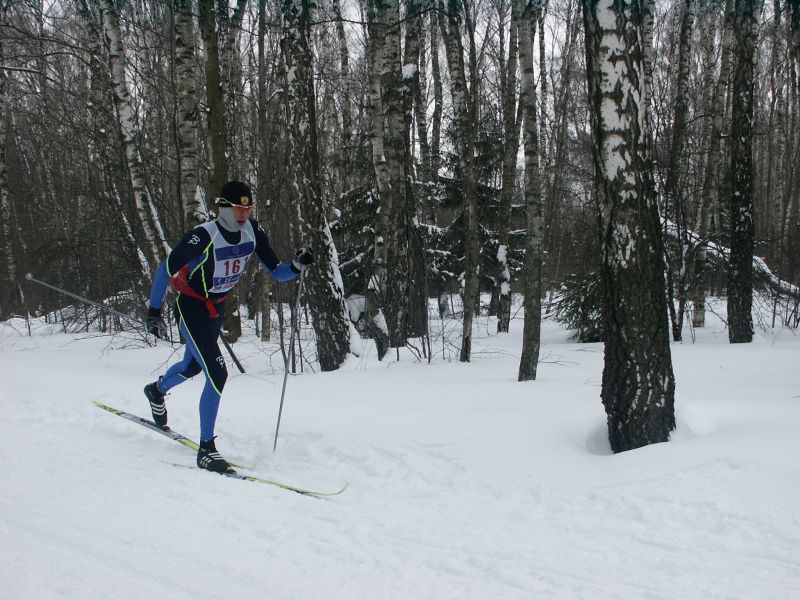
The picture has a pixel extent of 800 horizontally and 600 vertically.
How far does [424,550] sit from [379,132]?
7.54m

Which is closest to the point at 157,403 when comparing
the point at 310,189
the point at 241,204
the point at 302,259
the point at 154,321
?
the point at 154,321

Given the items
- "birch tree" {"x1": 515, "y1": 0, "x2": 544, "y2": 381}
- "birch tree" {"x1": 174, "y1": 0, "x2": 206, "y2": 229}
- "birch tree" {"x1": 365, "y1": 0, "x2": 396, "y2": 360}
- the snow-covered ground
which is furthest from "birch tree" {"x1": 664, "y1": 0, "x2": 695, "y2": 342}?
"birch tree" {"x1": 174, "y1": 0, "x2": 206, "y2": 229}

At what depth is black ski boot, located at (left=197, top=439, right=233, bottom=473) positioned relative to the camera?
4172 millimetres

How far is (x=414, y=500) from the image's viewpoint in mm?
3668

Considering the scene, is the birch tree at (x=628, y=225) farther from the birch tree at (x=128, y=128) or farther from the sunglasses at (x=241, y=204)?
the birch tree at (x=128, y=128)

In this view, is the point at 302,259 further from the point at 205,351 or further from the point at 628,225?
the point at 628,225

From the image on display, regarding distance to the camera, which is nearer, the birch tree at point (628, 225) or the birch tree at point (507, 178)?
the birch tree at point (628, 225)

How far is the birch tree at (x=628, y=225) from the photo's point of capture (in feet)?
12.6

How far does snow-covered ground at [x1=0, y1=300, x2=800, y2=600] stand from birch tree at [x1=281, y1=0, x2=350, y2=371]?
2.15 meters

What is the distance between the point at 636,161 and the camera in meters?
3.84

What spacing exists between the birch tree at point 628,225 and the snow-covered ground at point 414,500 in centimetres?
34

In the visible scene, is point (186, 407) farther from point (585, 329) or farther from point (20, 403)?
point (585, 329)

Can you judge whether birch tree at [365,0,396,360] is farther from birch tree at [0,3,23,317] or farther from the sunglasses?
birch tree at [0,3,23,317]

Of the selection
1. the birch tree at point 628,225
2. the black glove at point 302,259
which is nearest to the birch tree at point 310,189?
the black glove at point 302,259
